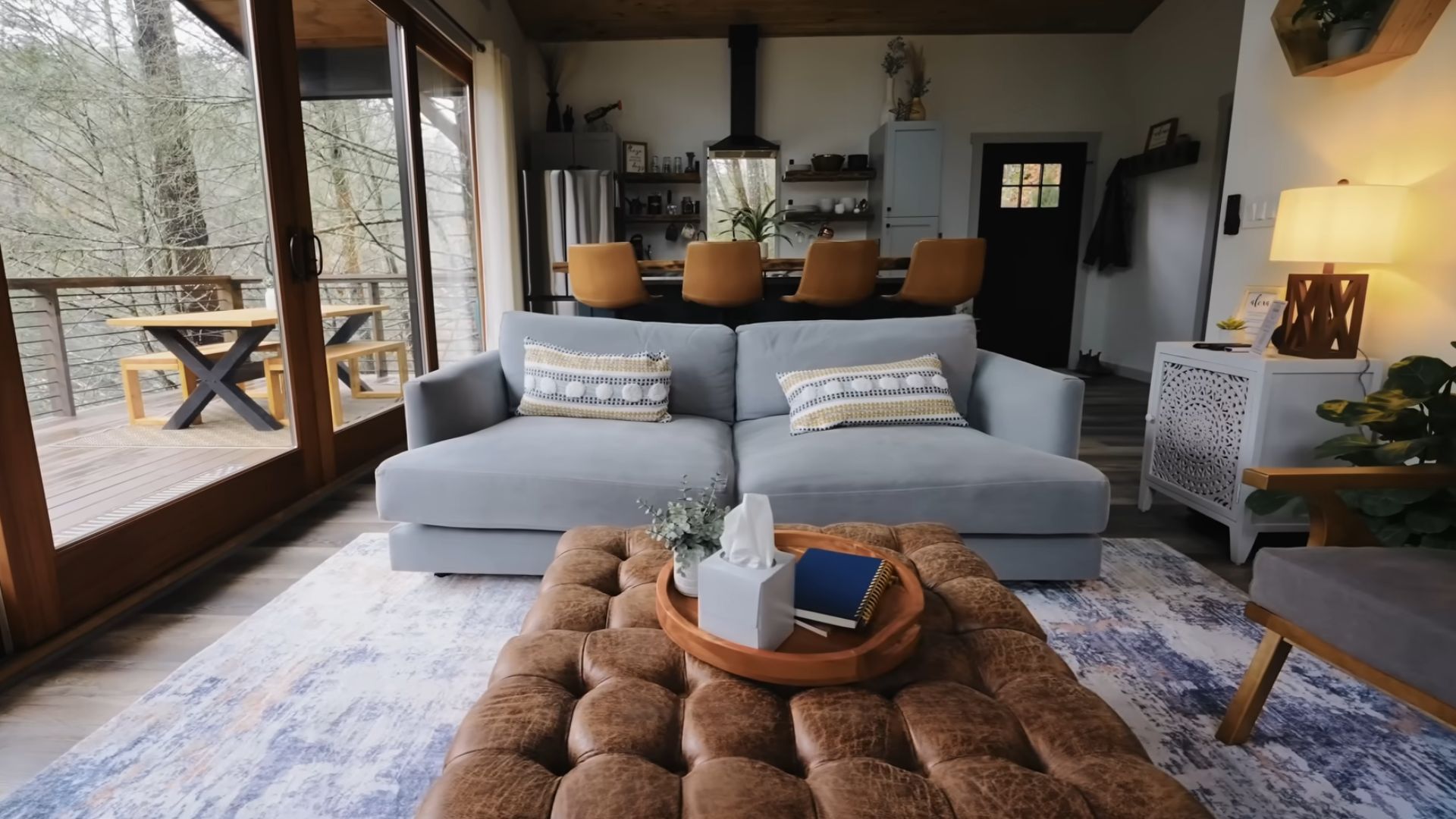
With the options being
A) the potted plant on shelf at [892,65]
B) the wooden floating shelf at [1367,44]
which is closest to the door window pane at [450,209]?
the potted plant on shelf at [892,65]

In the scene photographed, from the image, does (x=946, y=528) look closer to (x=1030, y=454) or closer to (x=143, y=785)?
(x=1030, y=454)

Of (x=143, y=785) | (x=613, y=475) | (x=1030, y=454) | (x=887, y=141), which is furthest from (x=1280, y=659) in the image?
(x=887, y=141)

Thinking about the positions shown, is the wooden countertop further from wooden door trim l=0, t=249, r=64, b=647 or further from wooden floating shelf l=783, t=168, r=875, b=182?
wooden door trim l=0, t=249, r=64, b=647

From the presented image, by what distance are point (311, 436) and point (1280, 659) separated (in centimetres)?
315

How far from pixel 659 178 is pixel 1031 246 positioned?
10.9 ft

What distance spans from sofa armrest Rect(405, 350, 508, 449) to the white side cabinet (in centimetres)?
243

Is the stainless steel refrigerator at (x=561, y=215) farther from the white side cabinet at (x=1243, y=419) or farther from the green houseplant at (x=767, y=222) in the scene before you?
the white side cabinet at (x=1243, y=419)

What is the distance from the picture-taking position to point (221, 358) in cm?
254

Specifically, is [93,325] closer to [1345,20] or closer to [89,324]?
[89,324]

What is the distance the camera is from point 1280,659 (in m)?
Answer: 1.36

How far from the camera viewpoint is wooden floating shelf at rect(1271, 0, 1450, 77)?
2.14 m

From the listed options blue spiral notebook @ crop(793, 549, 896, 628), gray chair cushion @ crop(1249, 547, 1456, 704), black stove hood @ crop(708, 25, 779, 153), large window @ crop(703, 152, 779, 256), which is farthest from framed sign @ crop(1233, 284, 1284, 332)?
black stove hood @ crop(708, 25, 779, 153)

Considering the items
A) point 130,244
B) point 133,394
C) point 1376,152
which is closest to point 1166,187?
point 1376,152

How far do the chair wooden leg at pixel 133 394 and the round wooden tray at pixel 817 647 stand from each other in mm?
2005
